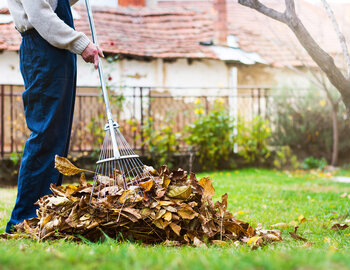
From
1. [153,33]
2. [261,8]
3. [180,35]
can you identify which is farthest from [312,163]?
[261,8]

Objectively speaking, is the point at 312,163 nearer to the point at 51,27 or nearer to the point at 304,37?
the point at 304,37

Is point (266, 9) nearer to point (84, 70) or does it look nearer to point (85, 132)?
point (85, 132)

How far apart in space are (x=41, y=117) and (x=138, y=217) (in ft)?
3.10

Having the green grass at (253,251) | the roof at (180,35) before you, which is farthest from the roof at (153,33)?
the green grass at (253,251)

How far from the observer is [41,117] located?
273cm

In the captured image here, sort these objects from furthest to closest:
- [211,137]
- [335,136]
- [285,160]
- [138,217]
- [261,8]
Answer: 1. [285,160]
2. [335,136]
3. [211,137]
4. [261,8]
5. [138,217]

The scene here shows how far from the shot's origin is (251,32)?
40.7 feet

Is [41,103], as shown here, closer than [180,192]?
No

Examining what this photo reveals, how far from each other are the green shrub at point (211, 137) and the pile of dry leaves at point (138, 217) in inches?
201

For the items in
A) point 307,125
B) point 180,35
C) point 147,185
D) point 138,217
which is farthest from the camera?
point 180,35

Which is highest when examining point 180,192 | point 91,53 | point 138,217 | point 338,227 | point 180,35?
point 180,35

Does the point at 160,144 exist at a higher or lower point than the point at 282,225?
higher

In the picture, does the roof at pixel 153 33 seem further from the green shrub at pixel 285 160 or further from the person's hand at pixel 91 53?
the person's hand at pixel 91 53

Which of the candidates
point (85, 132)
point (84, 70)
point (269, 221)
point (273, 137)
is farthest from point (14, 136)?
point (269, 221)
